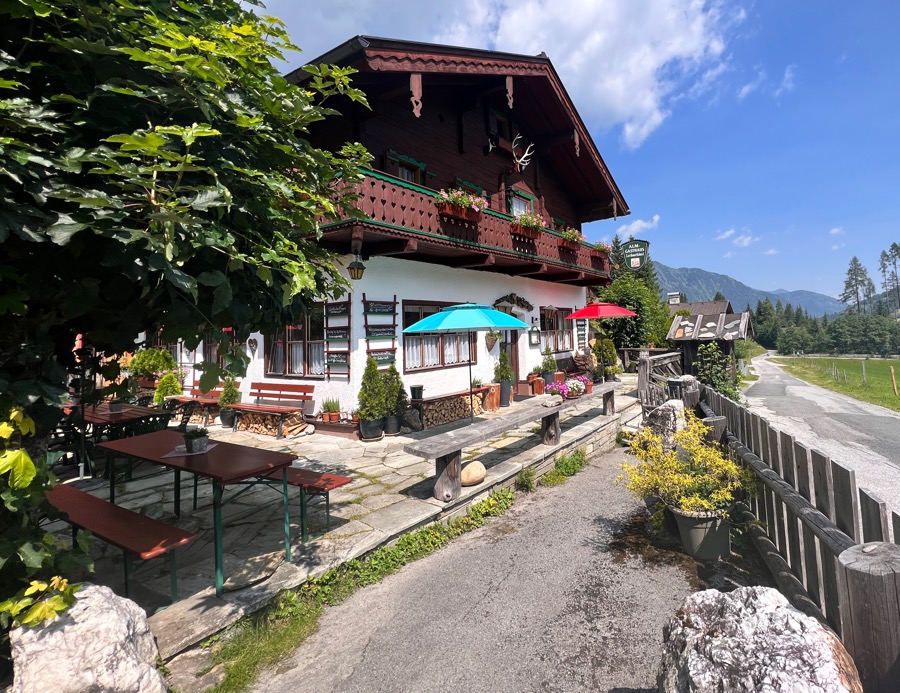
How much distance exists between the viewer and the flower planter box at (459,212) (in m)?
9.06

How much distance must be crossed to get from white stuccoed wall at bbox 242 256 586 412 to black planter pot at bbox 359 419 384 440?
1.61 ft

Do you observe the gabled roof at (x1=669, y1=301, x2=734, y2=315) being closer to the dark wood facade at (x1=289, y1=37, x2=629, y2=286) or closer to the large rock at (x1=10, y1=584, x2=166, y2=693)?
the dark wood facade at (x1=289, y1=37, x2=629, y2=286)

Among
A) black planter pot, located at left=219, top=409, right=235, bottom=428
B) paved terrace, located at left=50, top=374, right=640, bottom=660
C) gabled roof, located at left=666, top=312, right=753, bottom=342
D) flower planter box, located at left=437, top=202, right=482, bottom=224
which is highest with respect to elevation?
flower planter box, located at left=437, top=202, right=482, bottom=224

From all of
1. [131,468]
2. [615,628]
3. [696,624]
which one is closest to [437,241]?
[131,468]

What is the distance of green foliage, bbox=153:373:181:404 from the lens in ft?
36.9

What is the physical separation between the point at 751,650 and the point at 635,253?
1719cm

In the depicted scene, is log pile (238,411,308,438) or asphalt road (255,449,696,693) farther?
log pile (238,411,308,438)

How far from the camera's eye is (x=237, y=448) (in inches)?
167

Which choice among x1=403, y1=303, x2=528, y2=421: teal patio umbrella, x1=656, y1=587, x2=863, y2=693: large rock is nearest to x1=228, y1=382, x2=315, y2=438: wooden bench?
x1=403, y1=303, x2=528, y2=421: teal patio umbrella

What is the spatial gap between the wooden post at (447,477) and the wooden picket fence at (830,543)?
3050mm

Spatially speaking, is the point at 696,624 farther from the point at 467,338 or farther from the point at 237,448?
the point at 467,338

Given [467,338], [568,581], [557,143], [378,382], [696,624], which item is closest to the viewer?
[696,624]

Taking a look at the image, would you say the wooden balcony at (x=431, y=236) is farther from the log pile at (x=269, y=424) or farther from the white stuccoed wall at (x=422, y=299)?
the log pile at (x=269, y=424)

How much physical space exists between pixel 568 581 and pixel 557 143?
14554 mm
